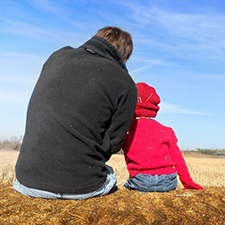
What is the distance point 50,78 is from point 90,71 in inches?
15.5

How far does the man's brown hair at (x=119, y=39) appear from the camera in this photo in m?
3.06

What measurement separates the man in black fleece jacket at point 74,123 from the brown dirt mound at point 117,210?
0.14 meters

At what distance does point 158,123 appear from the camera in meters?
3.66

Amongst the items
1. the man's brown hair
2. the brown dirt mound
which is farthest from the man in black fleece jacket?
the man's brown hair

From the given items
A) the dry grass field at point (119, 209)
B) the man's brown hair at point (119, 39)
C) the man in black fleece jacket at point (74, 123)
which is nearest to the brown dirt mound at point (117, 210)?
the dry grass field at point (119, 209)

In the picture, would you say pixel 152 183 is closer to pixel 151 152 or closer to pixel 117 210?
pixel 151 152

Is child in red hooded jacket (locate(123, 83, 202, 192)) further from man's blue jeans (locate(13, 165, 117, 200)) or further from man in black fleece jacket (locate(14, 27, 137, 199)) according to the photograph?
man in black fleece jacket (locate(14, 27, 137, 199))

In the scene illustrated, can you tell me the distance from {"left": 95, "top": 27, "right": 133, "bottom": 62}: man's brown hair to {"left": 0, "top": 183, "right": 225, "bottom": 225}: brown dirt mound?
1.63 metres

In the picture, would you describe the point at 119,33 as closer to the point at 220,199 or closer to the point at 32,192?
the point at 32,192

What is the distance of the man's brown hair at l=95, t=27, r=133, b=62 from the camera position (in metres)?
3.06

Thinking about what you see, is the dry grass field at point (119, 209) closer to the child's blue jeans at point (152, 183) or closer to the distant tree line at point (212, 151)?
the child's blue jeans at point (152, 183)

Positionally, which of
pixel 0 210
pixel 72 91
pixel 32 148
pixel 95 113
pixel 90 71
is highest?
pixel 90 71

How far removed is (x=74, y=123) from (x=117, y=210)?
0.89 metres

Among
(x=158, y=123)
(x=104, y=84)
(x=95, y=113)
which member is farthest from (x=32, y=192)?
(x=158, y=123)
